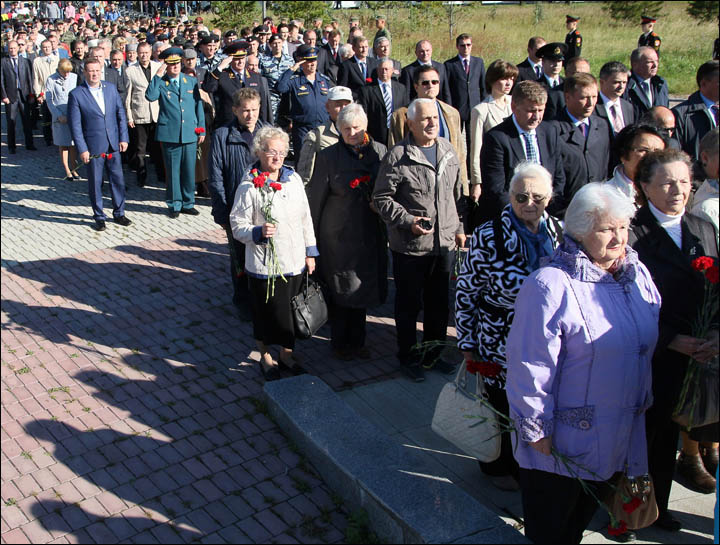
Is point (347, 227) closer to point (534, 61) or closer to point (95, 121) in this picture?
point (95, 121)

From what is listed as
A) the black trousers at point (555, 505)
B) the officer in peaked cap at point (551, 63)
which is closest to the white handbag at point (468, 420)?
the black trousers at point (555, 505)

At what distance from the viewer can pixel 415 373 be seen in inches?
232

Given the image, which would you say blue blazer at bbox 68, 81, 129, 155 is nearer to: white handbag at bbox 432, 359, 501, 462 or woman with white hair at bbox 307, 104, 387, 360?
woman with white hair at bbox 307, 104, 387, 360

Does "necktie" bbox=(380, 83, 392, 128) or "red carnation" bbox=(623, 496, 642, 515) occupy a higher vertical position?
"necktie" bbox=(380, 83, 392, 128)

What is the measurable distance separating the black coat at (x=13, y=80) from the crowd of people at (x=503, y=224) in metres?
5.37

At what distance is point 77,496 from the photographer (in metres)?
4.53

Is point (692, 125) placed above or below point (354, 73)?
below

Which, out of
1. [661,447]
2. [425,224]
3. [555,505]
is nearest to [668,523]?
[661,447]

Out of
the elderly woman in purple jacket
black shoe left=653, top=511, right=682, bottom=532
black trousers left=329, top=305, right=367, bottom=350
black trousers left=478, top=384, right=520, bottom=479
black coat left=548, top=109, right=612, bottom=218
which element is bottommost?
black shoe left=653, top=511, right=682, bottom=532

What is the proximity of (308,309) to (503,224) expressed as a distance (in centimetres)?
208

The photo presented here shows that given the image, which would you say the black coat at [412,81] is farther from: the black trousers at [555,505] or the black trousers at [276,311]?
the black trousers at [555,505]

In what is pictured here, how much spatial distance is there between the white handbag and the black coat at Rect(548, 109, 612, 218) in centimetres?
232

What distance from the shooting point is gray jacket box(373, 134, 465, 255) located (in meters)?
5.48

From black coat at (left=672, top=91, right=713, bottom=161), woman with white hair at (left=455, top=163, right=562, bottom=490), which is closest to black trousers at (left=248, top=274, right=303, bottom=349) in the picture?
woman with white hair at (left=455, top=163, right=562, bottom=490)
